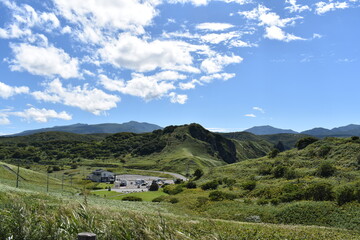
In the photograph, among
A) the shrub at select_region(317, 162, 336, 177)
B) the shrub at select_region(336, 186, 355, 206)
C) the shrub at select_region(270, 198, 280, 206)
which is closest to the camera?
the shrub at select_region(336, 186, 355, 206)

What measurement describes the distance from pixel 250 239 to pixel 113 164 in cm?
17428

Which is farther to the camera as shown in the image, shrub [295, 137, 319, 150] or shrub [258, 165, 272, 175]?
shrub [295, 137, 319, 150]

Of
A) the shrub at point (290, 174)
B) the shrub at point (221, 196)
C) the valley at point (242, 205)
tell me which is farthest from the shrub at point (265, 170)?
the shrub at point (221, 196)

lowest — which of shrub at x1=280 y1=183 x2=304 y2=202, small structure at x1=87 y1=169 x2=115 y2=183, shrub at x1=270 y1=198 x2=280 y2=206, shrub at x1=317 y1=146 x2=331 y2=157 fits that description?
small structure at x1=87 y1=169 x2=115 y2=183

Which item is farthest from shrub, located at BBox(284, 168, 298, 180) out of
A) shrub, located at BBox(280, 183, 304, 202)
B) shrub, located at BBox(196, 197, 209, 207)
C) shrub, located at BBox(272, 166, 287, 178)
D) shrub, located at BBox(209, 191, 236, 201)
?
shrub, located at BBox(196, 197, 209, 207)

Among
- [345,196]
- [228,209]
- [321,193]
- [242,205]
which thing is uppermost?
[345,196]

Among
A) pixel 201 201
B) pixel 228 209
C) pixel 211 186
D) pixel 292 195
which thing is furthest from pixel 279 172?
pixel 228 209

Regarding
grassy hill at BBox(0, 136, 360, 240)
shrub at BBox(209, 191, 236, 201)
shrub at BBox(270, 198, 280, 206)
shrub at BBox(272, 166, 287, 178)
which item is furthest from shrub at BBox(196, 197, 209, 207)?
shrub at BBox(272, 166, 287, 178)

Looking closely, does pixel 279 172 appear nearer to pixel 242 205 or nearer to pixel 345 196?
pixel 242 205

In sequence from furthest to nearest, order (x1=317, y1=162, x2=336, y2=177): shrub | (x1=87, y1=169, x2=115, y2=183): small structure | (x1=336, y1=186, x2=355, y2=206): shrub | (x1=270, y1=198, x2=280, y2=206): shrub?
(x1=87, y1=169, x2=115, y2=183): small structure → (x1=317, y1=162, x2=336, y2=177): shrub → (x1=270, y1=198, x2=280, y2=206): shrub → (x1=336, y1=186, x2=355, y2=206): shrub

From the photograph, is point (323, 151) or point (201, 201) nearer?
point (201, 201)

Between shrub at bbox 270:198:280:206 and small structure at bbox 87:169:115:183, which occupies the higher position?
shrub at bbox 270:198:280:206

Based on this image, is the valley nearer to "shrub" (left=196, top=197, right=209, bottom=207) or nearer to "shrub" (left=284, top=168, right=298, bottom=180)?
"shrub" (left=196, top=197, right=209, bottom=207)

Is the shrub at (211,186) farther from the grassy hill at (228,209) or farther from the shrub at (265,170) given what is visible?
the shrub at (265,170)
